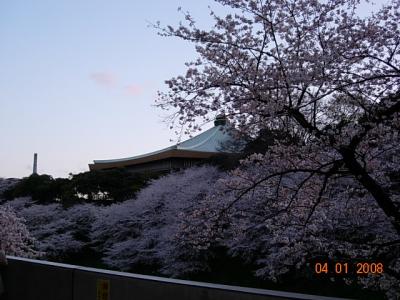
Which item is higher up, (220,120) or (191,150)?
(191,150)

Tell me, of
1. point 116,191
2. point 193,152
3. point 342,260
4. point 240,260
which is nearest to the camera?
point 342,260

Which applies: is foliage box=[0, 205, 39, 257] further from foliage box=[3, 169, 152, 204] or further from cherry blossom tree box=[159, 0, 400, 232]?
foliage box=[3, 169, 152, 204]

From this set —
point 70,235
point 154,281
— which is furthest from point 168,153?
point 154,281

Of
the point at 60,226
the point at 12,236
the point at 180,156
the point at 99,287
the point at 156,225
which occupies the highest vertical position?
the point at 180,156

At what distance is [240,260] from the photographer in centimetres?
1867

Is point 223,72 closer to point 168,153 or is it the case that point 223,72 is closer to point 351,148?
point 351,148

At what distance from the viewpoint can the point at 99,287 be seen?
5.87m

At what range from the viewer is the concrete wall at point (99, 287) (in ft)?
14.7

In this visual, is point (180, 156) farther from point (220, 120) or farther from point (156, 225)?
point (220, 120)

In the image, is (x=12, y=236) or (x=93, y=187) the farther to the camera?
(x=93, y=187)

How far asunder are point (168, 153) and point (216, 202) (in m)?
43.3

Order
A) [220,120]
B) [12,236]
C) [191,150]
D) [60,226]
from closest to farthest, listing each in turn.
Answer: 1. [220,120]
2. [12,236]
3. [60,226]
4. [191,150]
